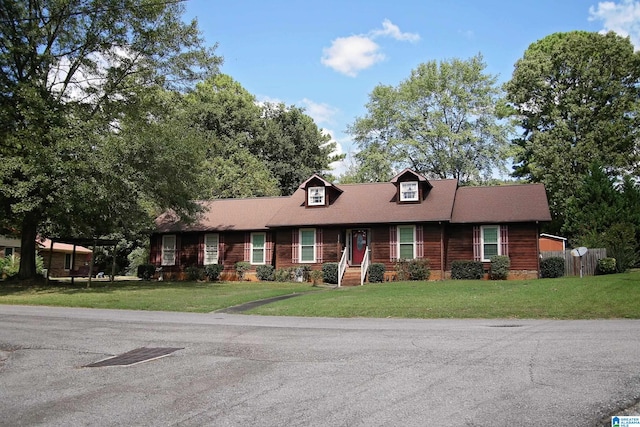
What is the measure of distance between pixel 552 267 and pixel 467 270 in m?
4.49

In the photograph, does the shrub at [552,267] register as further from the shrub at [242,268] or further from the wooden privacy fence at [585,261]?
the shrub at [242,268]

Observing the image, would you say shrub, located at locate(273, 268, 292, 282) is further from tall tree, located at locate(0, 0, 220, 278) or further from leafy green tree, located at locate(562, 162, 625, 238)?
leafy green tree, located at locate(562, 162, 625, 238)

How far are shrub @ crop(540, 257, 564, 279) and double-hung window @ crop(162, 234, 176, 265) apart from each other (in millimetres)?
22200

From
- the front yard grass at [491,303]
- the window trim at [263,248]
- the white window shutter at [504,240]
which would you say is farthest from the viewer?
the window trim at [263,248]

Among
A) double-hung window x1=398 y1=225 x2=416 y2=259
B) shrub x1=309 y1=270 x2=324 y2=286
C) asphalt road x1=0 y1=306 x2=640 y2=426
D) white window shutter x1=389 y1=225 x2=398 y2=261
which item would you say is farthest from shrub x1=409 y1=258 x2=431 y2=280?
asphalt road x1=0 y1=306 x2=640 y2=426

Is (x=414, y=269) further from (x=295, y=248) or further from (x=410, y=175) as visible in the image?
(x=295, y=248)

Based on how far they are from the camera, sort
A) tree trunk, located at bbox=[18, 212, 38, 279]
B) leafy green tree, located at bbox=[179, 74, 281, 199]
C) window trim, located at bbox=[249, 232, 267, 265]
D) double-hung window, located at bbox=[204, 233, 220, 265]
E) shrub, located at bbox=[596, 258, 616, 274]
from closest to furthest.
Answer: tree trunk, located at bbox=[18, 212, 38, 279], shrub, located at bbox=[596, 258, 616, 274], window trim, located at bbox=[249, 232, 267, 265], double-hung window, located at bbox=[204, 233, 220, 265], leafy green tree, located at bbox=[179, 74, 281, 199]

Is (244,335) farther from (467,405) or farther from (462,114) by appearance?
(462,114)

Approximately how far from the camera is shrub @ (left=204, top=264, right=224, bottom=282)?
3428 centimetres

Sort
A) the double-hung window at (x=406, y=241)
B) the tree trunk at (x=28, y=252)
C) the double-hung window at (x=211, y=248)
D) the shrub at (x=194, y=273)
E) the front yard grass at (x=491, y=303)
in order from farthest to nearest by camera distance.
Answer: the double-hung window at (x=211, y=248) → the shrub at (x=194, y=273) → the double-hung window at (x=406, y=241) → the tree trunk at (x=28, y=252) → the front yard grass at (x=491, y=303)

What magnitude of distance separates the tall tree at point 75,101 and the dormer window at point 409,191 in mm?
12043

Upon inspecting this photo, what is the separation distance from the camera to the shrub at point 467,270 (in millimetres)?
29141

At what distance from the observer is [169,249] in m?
36.6

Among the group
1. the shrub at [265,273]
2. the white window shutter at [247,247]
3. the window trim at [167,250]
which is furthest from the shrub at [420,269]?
the window trim at [167,250]
